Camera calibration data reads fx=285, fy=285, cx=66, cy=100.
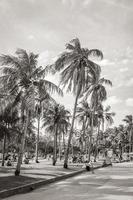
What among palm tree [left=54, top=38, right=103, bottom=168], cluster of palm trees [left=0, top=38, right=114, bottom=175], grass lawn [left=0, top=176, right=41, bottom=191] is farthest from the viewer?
palm tree [left=54, top=38, right=103, bottom=168]

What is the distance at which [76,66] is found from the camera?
30.3 metres

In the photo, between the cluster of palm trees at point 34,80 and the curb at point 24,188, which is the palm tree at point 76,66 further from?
the curb at point 24,188

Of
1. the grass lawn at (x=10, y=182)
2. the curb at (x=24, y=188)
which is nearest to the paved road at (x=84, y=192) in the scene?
the curb at (x=24, y=188)

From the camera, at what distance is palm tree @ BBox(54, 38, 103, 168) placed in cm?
2991

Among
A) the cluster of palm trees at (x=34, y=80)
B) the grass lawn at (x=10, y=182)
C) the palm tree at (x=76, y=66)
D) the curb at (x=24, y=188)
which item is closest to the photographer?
the curb at (x=24, y=188)

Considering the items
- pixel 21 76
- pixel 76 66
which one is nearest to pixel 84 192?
pixel 21 76

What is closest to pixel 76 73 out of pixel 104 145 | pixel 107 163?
pixel 107 163

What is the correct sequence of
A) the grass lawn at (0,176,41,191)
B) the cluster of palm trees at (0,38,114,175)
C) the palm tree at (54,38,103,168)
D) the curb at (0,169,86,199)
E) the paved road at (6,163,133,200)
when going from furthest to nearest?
1. the palm tree at (54,38,103,168)
2. the cluster of palm trees at (0,38,114,175)
3. the grass lawn at (0,176,41,191)
4. the curb at (0,169,86,199)
5. the paved road at (6,163,133,200)

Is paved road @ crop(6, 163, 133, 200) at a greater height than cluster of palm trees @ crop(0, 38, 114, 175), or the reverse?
cluster of palm trees @ crop(0, 38, 114, 175)

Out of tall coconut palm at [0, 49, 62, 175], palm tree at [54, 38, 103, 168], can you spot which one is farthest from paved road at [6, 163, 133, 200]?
palm tree at [54, 38, 103, 168]

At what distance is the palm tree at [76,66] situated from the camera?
2991 cm

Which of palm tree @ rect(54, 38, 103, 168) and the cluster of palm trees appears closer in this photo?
the cluster of palm trees

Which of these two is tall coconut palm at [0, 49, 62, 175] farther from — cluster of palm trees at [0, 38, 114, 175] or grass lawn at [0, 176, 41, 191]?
grass lawn at [0, 176, 41, 191]

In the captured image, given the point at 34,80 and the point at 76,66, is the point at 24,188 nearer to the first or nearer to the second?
the point at 34,80
